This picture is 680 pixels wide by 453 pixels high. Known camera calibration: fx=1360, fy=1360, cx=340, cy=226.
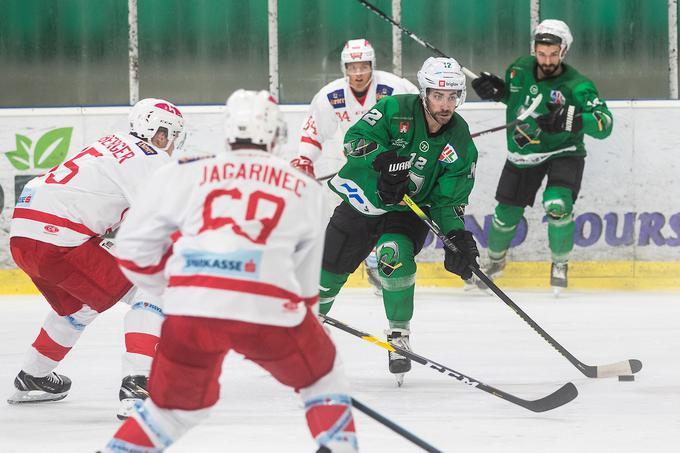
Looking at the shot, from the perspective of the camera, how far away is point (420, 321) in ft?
18.7

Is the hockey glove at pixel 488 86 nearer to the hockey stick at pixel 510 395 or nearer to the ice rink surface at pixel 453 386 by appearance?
the ice rink surface at pixel 453 386

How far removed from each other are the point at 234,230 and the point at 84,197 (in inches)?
58.2

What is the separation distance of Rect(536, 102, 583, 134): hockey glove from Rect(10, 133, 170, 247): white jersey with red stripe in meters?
2.74

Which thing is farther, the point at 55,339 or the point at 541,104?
the point at 541,104

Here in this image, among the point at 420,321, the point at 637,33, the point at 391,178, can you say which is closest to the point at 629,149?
the point at 637,33

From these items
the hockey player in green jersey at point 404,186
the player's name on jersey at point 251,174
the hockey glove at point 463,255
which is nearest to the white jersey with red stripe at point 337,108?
the hockey player in green jersey at point 404,186

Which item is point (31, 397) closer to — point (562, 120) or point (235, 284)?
point (235, 284)

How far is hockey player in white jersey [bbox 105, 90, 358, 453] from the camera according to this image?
2635mm

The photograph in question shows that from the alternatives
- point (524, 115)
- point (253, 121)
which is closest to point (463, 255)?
point (253, 121)

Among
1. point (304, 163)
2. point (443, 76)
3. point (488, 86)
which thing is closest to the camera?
point (443, 76)

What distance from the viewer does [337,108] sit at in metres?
6.35

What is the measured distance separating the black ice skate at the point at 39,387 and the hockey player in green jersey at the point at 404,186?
0.94m

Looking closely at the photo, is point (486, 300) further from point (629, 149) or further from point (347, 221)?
point (347, 221)

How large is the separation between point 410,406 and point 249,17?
11.2ft
